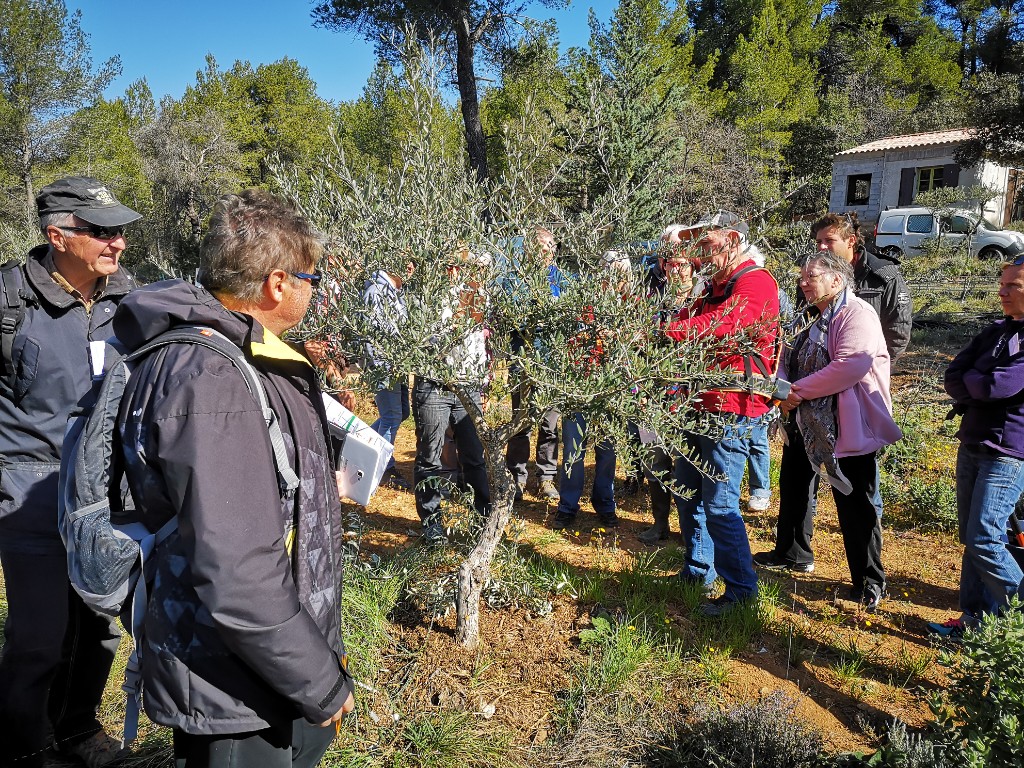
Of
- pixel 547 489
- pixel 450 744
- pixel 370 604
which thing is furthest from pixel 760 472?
pixel 450 744

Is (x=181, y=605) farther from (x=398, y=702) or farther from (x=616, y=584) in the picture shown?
(x=616, y=584)

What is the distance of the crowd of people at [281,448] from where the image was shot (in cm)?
138

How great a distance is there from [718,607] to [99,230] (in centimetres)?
325

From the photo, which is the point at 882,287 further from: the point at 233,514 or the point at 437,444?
the point at 233,514

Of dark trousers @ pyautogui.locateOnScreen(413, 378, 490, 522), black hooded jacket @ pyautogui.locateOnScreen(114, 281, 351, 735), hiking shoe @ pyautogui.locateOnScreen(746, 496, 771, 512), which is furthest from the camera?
hiking shoe @ pyautogui.locateOnScreen(746, 496, 771, 512)

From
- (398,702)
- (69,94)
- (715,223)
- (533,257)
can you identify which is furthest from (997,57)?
(69,94)

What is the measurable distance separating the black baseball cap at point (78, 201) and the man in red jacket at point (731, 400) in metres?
2.27

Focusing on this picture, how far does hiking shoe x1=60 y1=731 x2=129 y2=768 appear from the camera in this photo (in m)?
2.56

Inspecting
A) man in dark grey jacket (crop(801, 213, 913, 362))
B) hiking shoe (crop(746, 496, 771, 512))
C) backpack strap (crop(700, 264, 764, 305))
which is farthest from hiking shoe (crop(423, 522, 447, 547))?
man in dark grey jacket (crop(801, 213, 913, 362))

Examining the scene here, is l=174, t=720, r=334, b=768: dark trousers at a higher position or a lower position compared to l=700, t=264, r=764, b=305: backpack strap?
lower

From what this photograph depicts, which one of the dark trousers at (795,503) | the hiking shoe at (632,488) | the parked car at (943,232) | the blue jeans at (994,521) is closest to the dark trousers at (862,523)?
the dark trousers at (795,503)

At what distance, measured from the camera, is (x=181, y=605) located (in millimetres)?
1401

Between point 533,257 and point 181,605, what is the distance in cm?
175

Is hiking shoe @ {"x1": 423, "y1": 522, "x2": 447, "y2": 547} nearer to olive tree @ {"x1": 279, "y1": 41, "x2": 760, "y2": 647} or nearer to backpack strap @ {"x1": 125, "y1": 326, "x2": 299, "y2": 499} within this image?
olive tree @ {"x1": 279, "y1": 41, "x2": 760, "y2": 647}
